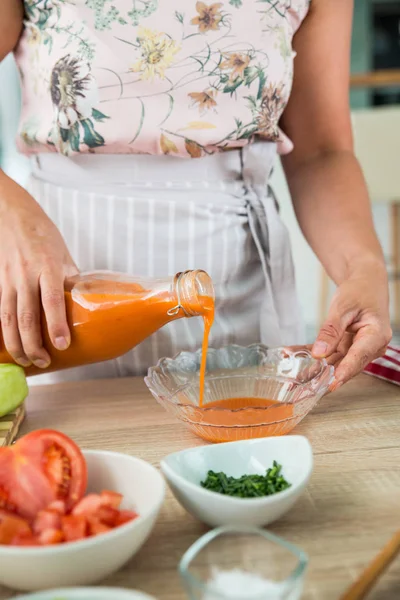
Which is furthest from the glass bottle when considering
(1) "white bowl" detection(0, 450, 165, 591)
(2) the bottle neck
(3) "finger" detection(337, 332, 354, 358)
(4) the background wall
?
(4) the background wall

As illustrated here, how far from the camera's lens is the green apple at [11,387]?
93 cm

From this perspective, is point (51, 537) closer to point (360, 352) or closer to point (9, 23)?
point (360, 352)

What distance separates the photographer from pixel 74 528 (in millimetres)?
570

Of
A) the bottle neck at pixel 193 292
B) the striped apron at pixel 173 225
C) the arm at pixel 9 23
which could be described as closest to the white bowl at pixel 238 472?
the bottle neck at pixel 193 292

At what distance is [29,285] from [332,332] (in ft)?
1.39

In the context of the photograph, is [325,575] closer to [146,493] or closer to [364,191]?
[146,493]

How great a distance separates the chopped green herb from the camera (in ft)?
2.21

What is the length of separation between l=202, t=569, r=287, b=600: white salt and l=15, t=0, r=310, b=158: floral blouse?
807 millimetres

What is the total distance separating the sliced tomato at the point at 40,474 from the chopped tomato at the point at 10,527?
0.08ft

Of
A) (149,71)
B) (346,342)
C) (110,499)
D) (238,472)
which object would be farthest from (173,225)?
(110,499)

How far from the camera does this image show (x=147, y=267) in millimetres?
1261

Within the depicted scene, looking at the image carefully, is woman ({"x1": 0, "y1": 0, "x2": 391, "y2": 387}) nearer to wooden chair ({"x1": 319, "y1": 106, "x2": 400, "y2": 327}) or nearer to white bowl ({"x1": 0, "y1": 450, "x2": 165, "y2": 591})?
white bowl ({"x1": 0, "y1": 450, "x2": 165, "y2": 591})

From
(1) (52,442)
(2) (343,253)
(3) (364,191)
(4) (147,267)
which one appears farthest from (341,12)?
(1) (52,442)

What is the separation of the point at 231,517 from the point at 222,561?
0.38ft
